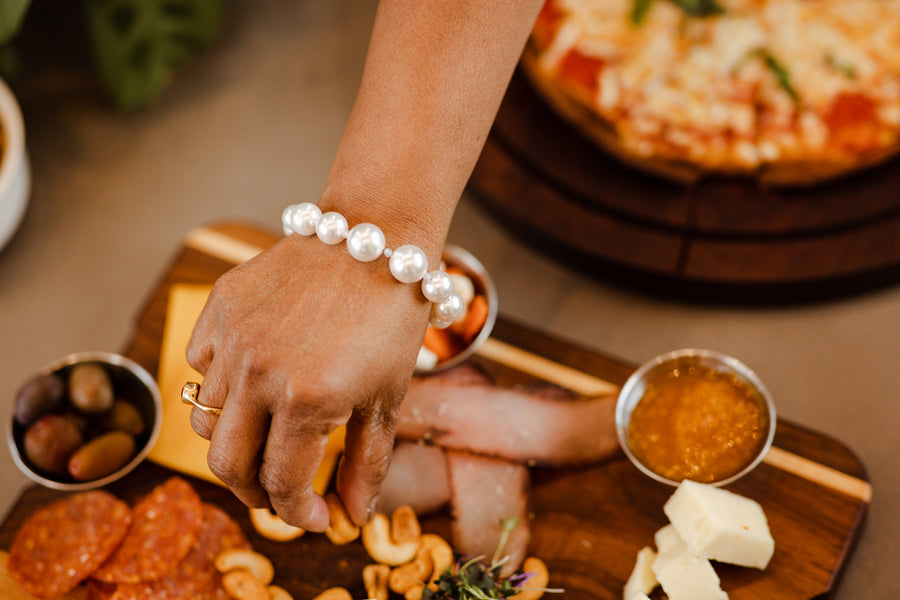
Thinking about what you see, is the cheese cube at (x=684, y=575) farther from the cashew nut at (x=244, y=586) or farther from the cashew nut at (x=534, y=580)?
the cashew nut at (x=244, y=586)

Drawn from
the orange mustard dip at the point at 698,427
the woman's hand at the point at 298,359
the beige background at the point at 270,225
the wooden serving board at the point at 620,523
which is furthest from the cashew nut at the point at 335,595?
the beige background at the point at 270,225

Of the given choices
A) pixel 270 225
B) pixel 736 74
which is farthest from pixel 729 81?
pixel 270 225

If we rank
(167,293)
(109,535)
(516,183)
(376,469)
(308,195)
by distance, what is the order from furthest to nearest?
(308,195), (516,183), (167,293), (109,535), (376,469)

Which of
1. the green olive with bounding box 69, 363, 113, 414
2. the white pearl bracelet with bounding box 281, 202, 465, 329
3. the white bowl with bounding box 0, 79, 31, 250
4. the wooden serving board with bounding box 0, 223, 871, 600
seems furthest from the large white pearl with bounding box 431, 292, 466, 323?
the white bowl with bounding box 0, 79, 31, 250

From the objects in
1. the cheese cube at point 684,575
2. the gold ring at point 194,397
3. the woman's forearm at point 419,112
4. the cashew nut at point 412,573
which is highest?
the woman's forearm at point 419,112

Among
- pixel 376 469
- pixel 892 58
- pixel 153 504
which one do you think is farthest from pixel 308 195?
pixel 892 58

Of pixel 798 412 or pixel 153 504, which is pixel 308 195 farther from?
pixel 798 412

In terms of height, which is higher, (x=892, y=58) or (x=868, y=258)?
(x=892, y=58)
